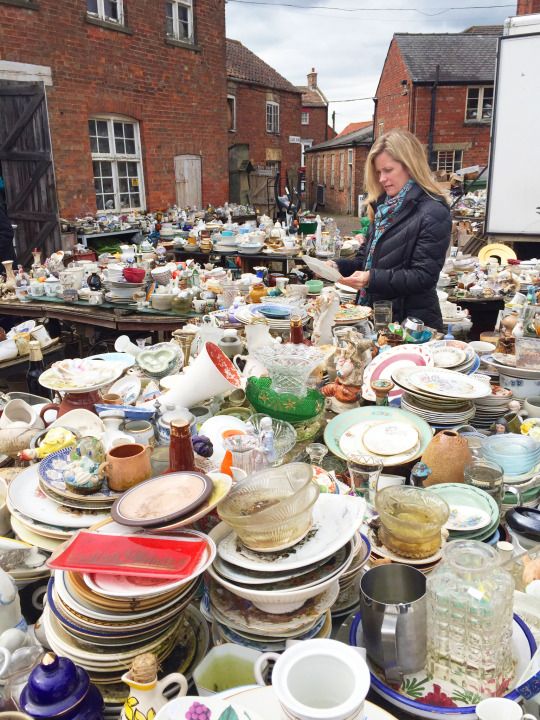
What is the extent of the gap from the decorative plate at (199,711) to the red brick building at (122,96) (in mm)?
8565

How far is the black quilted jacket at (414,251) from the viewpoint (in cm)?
302

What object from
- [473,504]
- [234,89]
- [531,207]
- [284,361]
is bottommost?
[473,504]

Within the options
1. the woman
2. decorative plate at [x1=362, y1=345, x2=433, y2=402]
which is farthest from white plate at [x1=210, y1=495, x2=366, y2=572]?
the woman

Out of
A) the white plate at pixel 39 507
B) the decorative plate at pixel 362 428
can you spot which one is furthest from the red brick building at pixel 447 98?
the white plate at pixel 39 507

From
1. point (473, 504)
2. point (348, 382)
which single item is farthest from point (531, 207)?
point (473, 504)

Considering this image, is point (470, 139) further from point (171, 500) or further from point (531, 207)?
point (171, 500)

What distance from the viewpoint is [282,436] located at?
1.88 m

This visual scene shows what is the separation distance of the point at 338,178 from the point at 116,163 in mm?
20824

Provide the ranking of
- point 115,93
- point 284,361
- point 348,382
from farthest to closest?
point 115,93 < point 348,382 < point 284,361

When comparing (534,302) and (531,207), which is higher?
(531,207)

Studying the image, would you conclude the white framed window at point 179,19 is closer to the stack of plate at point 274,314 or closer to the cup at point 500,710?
the stack of plate at point 274,314

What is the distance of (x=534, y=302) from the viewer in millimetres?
3422

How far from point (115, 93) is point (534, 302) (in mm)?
8659

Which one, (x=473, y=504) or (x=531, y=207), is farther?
(x=531, y=207)
